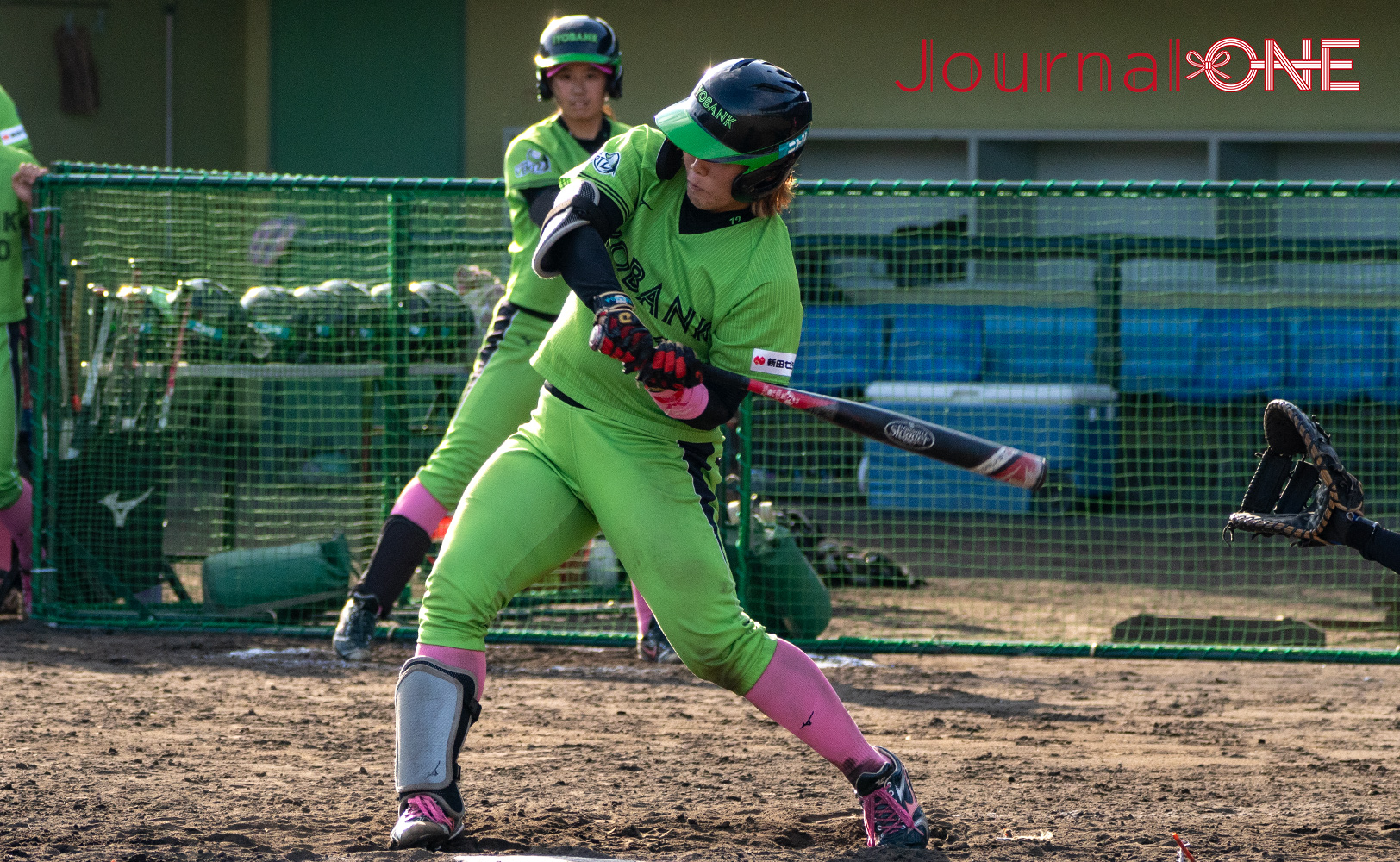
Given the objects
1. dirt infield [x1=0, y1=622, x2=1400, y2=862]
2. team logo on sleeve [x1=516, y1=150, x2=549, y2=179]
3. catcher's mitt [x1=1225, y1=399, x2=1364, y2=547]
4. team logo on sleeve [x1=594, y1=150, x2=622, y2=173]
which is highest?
team logo on sleeve [x1=516, y1=150, x2=549, y2=179]

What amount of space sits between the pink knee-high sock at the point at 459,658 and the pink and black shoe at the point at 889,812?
2.99 ft

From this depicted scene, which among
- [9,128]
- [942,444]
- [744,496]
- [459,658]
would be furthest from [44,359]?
[942,444]

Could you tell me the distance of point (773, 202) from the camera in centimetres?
359

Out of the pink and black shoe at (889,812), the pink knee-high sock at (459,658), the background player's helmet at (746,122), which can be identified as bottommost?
the pink and black shoe at (889,812)

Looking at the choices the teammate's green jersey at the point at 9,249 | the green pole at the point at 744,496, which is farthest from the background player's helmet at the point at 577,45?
the teammate's green jersey at the point at 9,249

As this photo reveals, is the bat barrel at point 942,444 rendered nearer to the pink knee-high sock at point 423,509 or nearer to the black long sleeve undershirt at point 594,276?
the black long sleeve undershirt at point 594,276

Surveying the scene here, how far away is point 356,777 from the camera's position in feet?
14.2

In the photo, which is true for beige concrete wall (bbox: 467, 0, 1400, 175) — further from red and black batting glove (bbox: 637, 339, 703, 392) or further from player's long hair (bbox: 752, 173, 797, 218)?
red and black batting glove (bbox: 637, 339, 703, 392)

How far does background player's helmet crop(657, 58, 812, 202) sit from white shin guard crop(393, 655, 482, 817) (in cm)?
126

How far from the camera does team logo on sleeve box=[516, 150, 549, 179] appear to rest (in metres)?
5.55

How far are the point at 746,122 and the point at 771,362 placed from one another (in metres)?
0.53

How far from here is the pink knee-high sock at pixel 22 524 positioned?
686 cm

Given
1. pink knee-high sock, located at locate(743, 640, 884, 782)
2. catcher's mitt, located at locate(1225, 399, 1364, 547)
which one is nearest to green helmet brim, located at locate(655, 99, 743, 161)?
pink knee-high sock, located at locate(743, 640, 884, 782)

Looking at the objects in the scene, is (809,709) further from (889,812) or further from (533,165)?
(533,165)
